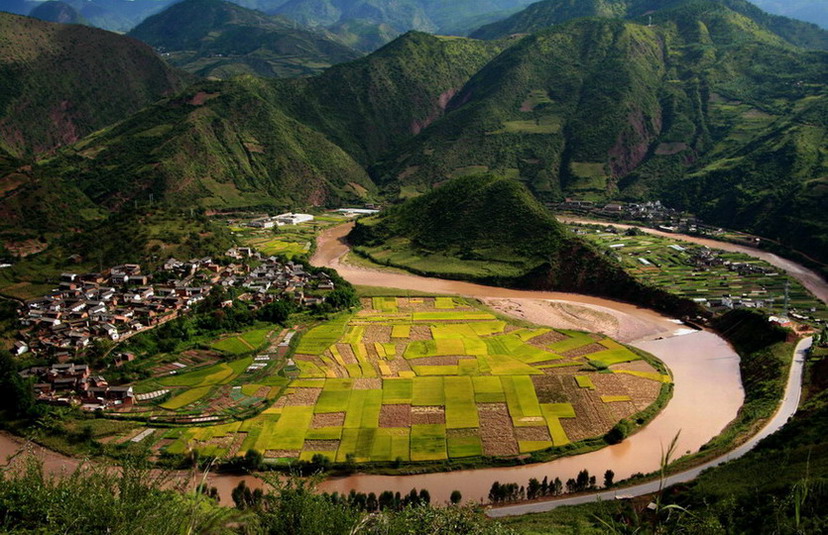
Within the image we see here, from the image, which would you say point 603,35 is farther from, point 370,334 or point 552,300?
point 370,334

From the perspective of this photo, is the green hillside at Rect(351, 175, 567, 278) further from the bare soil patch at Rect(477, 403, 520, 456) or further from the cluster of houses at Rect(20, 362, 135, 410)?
the cluster of houses at Rect(20, 362, 135, 410)

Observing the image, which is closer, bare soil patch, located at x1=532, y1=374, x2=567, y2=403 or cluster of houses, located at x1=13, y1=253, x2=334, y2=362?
bare soil patch, located at x1=532, y1=374, x2=567, y2=403

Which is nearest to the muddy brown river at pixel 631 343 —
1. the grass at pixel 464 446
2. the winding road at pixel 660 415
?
the winding road at pixel 660 415

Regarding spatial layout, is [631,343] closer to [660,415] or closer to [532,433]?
[660,415]

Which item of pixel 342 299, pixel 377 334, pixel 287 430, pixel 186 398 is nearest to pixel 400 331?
pixel 377 334

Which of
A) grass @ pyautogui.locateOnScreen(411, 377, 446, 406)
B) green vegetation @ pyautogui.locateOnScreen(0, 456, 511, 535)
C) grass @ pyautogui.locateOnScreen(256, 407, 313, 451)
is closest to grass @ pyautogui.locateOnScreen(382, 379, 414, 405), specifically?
grass @ pyautogui.locateOnScreen(411, 377, 446, 406)
